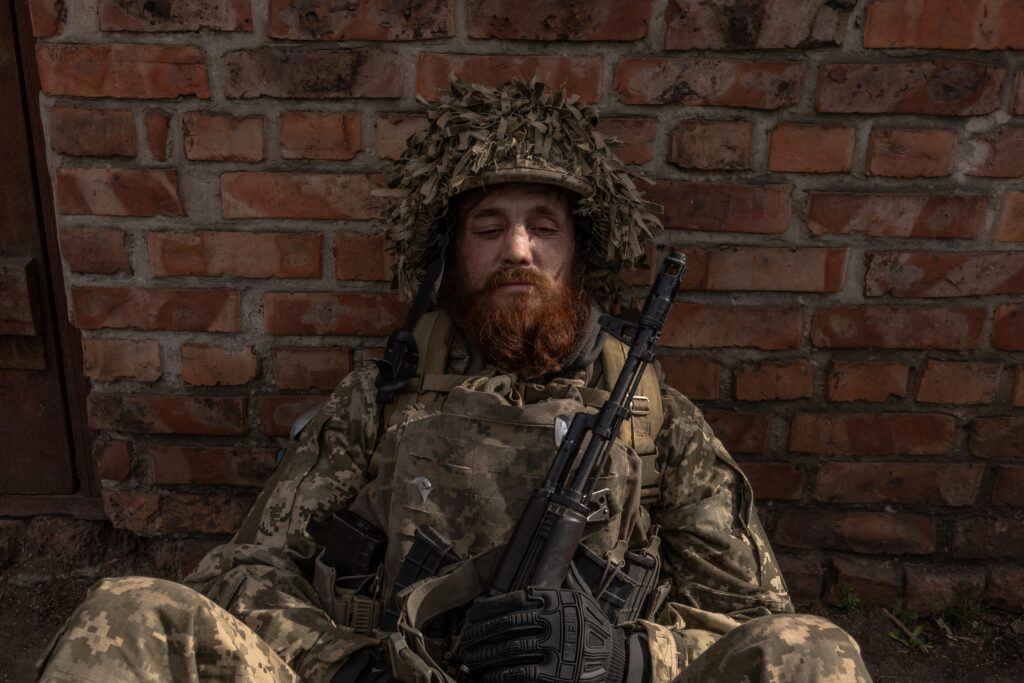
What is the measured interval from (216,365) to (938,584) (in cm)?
193

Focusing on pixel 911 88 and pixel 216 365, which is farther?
pixel 216 365

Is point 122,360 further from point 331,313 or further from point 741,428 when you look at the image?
point 741,428

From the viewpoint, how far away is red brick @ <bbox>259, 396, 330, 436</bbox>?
6.95ft

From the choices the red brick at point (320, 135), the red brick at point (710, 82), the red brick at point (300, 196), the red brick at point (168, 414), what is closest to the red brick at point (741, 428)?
the red brick at point (710, 82)

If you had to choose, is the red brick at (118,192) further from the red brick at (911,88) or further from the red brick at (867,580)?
the red brick at (867,580)

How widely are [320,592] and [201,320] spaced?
790 mm

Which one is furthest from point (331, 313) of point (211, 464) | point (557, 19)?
point (557, 19)

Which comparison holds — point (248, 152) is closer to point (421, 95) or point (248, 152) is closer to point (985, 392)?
point (421, 95)

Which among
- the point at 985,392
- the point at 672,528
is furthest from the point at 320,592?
the point at 985,392

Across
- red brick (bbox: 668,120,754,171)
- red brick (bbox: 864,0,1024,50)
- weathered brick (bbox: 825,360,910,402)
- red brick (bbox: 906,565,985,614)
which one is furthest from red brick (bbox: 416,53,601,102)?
red brick (bbox: 906,565,985,614)

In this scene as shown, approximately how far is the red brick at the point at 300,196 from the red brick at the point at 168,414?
49 cm

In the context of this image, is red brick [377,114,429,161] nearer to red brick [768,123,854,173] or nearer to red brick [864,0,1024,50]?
red brick [768,123,854,173]

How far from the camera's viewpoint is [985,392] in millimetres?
2039

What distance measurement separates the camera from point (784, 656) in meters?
1.23
